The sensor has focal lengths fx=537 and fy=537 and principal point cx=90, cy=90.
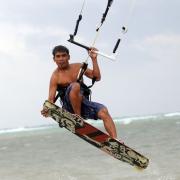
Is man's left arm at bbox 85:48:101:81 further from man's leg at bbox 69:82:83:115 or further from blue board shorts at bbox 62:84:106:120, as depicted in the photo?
blue board shorts at bbox 62:84:106:120

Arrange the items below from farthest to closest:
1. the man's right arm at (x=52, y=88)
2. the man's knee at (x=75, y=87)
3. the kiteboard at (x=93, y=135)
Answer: the kiteboard at (x=93, y=135), the man's right arm at (x=52, y=88), the man's knee at (x=75, y=87)

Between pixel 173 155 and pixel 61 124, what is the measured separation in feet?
31.6

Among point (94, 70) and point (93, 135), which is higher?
point (94, 70)

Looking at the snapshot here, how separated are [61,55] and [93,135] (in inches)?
77.5

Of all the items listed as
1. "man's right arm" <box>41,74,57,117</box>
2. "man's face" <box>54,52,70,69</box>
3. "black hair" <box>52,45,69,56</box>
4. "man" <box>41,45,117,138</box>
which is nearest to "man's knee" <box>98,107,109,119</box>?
"man" <box>41,45,117,138</box>

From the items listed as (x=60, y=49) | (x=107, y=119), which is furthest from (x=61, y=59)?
(x=107, y=119)

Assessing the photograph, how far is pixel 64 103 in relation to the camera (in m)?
9.87

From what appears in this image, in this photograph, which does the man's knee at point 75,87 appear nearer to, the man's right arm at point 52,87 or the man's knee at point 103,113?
the man's right arm at point 52,87

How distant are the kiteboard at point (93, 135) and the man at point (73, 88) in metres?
0.14

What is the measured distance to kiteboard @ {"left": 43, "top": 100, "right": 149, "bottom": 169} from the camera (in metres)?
10.1

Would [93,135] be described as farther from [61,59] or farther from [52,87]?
[61,59]

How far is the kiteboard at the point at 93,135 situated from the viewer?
1011cm

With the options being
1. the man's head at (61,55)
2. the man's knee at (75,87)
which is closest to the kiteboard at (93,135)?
the man's knee at (75,87)

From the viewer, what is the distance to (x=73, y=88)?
9.40 meters
